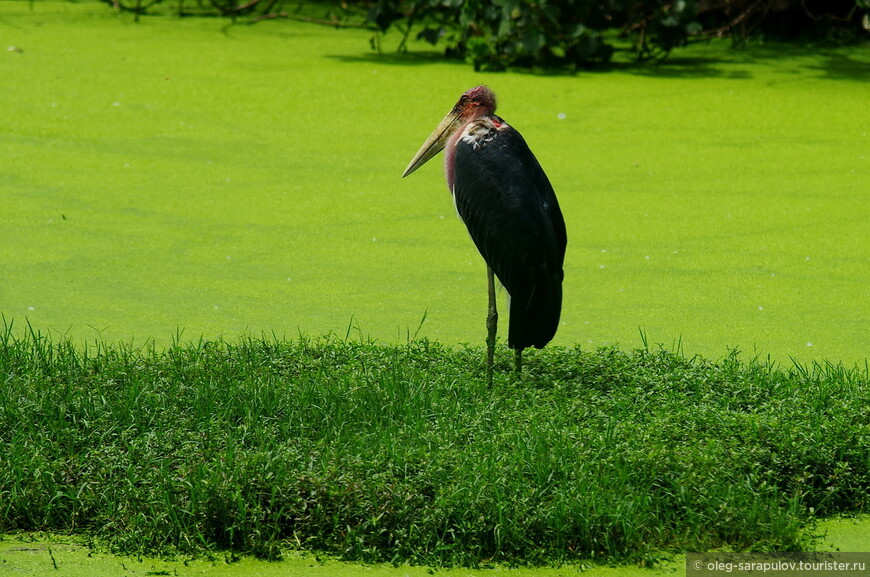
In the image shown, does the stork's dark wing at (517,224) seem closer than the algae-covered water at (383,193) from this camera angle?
Yes

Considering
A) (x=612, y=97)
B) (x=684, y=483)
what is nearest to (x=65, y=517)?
(x=684, y=483)

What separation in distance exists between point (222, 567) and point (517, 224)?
1.32 meters

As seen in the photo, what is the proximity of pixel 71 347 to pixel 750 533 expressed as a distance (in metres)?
2.12

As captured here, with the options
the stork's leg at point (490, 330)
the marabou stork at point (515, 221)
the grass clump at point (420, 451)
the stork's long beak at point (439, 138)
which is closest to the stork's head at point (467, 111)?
the stork's long beak at point (439, 138)

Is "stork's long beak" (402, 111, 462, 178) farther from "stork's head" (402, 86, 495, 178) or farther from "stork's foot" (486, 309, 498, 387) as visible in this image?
"stork's foot" (486, 309, 498, 387)

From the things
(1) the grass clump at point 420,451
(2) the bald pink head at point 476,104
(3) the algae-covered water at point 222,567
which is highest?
(2) the bald pink head at point 476,104

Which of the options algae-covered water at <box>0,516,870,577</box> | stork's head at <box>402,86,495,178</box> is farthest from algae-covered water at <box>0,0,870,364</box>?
algae-covered water at <box>0,516,870,577</box>

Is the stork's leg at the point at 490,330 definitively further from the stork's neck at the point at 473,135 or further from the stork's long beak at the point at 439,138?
the stork's long beak at the point at 439,138

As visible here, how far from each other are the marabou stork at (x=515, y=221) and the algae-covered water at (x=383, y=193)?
31.5 inches

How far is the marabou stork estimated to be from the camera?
3605 mm

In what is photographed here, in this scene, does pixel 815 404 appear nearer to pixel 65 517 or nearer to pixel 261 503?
pixel 261 503

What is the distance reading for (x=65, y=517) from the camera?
2.99 m

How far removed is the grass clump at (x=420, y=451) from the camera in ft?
9.57

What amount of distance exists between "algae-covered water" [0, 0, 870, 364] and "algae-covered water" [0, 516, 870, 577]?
1.56m
